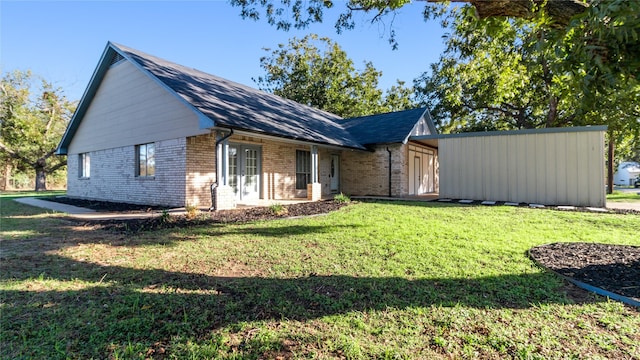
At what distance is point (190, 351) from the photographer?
224 cm

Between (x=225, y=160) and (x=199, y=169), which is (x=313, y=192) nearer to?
(x=225, y=160)

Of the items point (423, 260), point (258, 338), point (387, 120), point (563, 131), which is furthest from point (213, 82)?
point (563, 131)

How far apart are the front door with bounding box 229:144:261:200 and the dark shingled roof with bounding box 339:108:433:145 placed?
231 inches

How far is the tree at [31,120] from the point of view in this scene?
80.0 feet

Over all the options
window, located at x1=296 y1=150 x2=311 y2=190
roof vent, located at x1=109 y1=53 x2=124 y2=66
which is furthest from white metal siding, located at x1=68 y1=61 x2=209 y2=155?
window, located at x1=296 y1=150 x2=311 y2=190

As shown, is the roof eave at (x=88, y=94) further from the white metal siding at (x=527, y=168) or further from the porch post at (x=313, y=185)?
the white metal siding at (x=527, y=168)

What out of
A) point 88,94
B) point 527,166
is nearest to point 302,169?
point 527,166

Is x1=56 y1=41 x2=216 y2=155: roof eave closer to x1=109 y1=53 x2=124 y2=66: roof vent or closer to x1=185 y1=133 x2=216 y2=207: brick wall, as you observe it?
x1=109 y1=53 x2=124 y2=66: roof vent

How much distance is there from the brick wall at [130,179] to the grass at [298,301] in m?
4.95

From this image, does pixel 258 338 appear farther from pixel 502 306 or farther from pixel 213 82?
pixel 213 82

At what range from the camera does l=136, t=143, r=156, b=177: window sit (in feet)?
38.3

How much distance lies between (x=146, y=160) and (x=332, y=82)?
75.7 feet

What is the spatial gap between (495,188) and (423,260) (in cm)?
960

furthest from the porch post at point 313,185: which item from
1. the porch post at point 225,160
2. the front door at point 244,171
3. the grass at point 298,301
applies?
the grass at point 298,301
